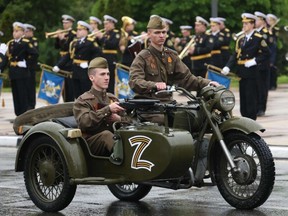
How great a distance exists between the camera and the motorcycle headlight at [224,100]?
376 inches

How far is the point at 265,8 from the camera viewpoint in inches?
1519

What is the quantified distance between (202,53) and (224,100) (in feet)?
51.4

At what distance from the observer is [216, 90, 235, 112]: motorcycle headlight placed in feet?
31.4

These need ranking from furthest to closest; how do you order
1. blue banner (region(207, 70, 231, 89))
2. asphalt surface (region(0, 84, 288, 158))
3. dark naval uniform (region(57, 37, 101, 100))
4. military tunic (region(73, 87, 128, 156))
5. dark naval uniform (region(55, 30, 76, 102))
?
dark naval uniform (region(55, 30, 76, 102))
dark naval uniform (region(57, 37, 101, 100))
blue banner (region(207, 70, 231, 89))
asphalt surface (region(0, 84, 288, 158))
military tunic (region(73, 87, 128, 156))

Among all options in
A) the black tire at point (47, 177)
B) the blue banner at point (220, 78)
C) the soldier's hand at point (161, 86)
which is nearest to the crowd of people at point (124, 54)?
the blue banner at point (220, 78)

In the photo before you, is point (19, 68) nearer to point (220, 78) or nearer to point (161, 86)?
point (220, 78)

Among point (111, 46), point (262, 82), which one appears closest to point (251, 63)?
point (262, 82)

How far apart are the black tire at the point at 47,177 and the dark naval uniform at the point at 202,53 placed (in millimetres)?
15354

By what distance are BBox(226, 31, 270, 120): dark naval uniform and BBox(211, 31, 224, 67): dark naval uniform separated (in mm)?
5279

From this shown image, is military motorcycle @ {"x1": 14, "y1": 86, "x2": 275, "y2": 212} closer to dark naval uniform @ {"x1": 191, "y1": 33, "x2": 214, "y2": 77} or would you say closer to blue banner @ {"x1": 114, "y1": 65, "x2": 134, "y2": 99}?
blue banner @ {"x1": 114, "y1": 65, "x2": 134, "y2": 99}

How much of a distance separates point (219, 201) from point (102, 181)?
135cm

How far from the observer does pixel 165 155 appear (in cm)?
916

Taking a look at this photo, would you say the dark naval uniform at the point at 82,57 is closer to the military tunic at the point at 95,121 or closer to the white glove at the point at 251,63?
the white glove at the point at 251,63

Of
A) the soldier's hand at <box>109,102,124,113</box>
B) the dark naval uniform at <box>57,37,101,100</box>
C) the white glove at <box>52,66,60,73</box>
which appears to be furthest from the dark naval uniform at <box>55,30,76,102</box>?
the soldier's hand at <box>109,102,124,113</box>
